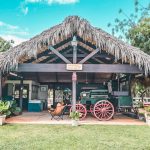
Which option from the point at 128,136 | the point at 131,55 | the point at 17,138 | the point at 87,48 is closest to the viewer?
the point at 17,138

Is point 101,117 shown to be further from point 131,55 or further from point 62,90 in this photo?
point 62,90

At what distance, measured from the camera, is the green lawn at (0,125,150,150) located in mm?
6078

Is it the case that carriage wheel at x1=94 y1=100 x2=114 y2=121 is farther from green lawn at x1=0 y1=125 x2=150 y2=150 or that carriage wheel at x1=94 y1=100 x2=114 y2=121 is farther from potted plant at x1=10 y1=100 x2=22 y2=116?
potted plant at x1=10 y1=100 x2=22 y2=116

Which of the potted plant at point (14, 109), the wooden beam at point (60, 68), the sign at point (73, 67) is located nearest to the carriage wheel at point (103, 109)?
the wooden beam at point (60, 68)

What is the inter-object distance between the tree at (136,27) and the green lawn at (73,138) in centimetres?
1086

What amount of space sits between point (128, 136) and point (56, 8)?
13.2 meters

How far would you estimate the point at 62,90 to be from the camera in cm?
1980

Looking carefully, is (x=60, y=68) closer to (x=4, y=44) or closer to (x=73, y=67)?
(x=73, y=67)

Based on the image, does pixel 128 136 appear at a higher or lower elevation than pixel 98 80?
lower

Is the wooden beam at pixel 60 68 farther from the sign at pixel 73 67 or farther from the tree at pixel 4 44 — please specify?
the tree at pixel 4 44

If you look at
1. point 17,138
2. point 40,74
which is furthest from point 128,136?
point 40,74

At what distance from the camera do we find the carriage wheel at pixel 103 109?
421 inches

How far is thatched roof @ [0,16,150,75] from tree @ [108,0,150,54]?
8.17 m

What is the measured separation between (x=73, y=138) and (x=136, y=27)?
14.1m
